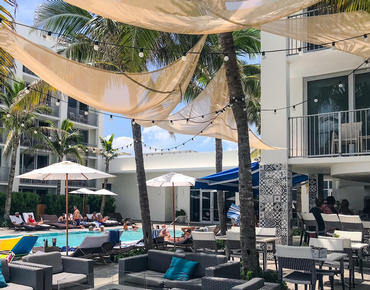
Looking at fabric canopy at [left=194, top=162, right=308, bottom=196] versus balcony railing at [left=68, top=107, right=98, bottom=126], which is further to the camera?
balcony railing at [left=68, top=107, right=98, bottom=126]

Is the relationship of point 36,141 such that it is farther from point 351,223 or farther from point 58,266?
point 351,223

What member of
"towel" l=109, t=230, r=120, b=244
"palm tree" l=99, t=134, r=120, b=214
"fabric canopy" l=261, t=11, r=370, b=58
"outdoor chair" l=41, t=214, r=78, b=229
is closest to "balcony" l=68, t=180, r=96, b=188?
"palm tree" l=99, t=134, r=120, b=214

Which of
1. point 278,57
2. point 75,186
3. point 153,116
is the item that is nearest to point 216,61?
point 278,57

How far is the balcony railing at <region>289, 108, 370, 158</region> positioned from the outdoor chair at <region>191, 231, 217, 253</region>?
151 inches

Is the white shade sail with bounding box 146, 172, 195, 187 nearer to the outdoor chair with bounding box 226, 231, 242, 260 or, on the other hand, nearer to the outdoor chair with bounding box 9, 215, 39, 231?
the outdoor chair with bounding box 226, 231, 242, 260

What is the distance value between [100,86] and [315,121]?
8186 millimetres

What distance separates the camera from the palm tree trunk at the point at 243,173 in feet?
26.1

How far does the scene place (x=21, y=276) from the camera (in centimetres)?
721

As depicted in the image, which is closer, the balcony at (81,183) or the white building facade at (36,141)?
the white building facade at (36,141)

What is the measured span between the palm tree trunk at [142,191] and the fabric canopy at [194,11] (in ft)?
23.0

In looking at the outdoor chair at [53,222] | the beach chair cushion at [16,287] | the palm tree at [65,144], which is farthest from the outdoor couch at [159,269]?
the palm tree at [65,144]

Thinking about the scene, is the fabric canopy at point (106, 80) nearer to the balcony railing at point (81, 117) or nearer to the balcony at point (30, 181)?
the balcony at point (30, 181)

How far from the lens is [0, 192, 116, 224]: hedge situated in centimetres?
2658

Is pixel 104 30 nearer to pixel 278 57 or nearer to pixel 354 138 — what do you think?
pixel 278 57
